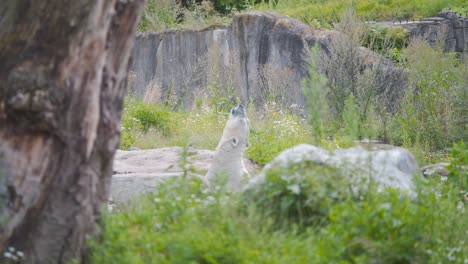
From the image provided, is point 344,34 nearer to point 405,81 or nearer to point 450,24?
point 405,81

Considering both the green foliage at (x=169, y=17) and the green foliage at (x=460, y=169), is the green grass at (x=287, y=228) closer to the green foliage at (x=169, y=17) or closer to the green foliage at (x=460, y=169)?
the green foliage at (x=460, y=169)

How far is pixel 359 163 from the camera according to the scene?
4859 millimetres

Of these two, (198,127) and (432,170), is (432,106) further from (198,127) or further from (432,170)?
(432,170)

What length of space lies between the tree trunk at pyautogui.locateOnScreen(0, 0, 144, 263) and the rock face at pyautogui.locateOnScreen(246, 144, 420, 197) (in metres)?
1.15

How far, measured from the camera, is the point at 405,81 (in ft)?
51.4

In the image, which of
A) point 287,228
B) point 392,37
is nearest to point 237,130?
point 287,228

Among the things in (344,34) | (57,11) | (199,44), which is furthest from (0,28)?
(199,44)

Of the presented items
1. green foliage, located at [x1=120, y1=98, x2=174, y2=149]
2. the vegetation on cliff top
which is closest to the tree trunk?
green foliage, located at [x1=120, y1=98, x2=174, y2=149]

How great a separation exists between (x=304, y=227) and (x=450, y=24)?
15.3 meters

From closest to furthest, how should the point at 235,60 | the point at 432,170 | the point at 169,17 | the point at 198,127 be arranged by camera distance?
the point at 432,170
the point at 198,127
the point at 235,60
the point at 169,17

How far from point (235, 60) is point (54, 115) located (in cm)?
1332

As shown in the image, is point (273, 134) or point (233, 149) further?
point (273, 134)

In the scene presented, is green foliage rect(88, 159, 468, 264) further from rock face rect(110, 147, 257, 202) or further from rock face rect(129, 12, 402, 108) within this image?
rock face rect(129, 12, 402, 108)

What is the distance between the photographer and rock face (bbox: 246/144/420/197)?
16.1ft
